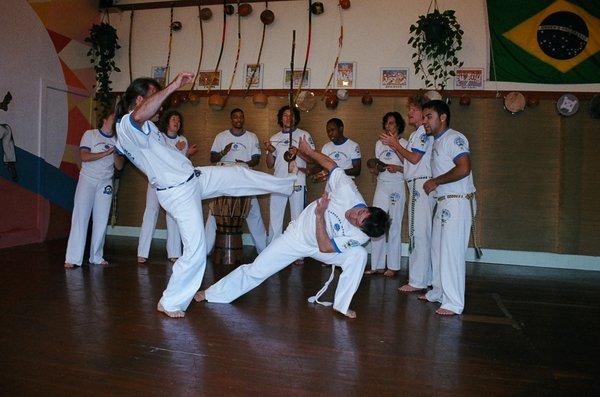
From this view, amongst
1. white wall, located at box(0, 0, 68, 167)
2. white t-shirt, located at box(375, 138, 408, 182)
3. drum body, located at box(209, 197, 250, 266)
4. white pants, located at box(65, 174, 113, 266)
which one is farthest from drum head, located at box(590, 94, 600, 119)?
white wall, located at box(0, 0, 68, 167)

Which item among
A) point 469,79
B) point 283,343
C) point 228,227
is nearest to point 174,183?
point 283,343

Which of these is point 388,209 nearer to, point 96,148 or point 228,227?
point 228,227

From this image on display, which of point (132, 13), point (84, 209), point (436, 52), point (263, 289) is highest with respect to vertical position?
point (132, 13)

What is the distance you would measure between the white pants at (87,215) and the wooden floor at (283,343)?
48 centimetres

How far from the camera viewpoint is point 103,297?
387 cm

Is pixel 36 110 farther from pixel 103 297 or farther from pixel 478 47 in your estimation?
pixel 478 47

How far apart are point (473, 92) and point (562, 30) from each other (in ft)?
4.16

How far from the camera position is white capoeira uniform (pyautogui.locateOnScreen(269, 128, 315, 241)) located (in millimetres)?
6004

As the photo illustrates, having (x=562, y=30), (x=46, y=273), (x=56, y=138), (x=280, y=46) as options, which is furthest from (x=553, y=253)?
(x=56, y=138)

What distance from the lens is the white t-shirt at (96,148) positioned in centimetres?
516

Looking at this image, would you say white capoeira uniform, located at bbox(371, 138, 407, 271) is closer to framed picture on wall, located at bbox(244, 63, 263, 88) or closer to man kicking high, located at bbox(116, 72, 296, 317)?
man kicking high, located at bbox(116, 72, 296, 317)

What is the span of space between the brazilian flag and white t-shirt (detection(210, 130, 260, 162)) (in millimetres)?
3160

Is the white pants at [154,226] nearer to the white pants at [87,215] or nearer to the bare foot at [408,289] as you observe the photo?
the white pants at [87,215]

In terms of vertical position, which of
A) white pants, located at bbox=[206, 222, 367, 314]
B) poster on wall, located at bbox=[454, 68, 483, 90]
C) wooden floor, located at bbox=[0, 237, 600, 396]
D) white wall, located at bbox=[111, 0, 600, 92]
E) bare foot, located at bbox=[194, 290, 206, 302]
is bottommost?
wooden floor, located at bbox=[0, 237, 600, 396]
